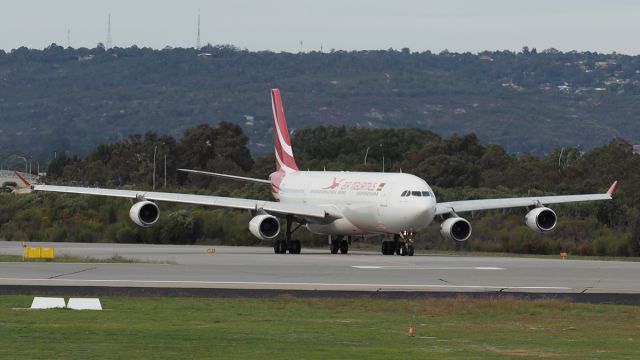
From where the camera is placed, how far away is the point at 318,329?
2462 centimetres

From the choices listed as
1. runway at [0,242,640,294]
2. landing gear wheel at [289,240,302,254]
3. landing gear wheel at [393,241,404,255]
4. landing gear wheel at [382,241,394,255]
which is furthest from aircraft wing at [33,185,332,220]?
runway at [0,242,640,294]

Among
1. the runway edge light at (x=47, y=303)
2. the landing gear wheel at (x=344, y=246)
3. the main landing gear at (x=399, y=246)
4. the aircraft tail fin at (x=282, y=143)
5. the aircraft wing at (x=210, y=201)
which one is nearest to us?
the runway edge light at (x=47, y=303)

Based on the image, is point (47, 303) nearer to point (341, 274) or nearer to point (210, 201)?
point (341, 274)

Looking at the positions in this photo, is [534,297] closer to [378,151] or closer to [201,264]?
[201,264]

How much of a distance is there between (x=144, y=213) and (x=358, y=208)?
875 centimetres

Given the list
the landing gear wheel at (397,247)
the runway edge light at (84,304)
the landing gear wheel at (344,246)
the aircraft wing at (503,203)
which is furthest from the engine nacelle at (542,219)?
the runway edge light at (84,304)

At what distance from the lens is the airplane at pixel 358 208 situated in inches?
2141

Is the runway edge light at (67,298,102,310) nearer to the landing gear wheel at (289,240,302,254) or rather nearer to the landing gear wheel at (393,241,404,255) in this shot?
the landing gear wheel at (393,241,404,255)

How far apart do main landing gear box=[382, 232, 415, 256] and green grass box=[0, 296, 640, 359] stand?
24238mm

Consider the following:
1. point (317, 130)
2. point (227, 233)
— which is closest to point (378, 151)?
point (317, 130)

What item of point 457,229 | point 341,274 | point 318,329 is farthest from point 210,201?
point 318,329

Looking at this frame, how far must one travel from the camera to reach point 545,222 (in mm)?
57594

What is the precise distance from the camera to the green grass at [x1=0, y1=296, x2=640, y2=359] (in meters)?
21.0

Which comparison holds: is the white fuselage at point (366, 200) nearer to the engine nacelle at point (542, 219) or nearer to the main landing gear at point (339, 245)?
the main landing gear at point (339, 245)
